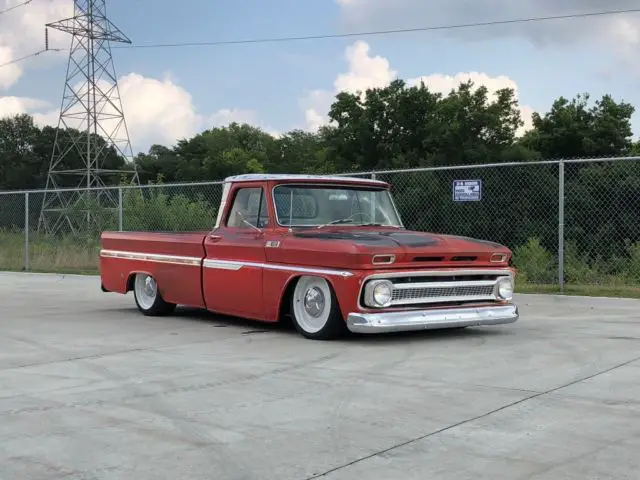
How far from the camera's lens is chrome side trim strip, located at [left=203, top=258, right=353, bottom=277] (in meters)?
8.16

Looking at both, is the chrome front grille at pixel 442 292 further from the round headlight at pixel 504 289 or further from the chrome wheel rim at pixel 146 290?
the chrome wheel rim at pixel 146 290

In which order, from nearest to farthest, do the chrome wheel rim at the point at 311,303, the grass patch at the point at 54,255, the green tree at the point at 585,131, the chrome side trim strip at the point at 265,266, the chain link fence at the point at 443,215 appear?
the chrome side trim strip at the point at 265,266 → the chrome wheel rim at the point at 311,303 → the chain link fence at the point at 443,215 → the grass patch at the point at 54,255 → the green tree at the point at 585,131

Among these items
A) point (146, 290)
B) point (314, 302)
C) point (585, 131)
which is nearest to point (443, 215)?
point (146, 290)

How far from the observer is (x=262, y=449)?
14.8ft

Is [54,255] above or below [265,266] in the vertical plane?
below

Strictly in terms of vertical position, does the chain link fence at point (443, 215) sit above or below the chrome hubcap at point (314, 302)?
above

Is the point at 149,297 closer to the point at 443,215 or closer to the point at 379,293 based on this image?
the point at 379,293

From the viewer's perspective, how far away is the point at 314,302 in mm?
8570

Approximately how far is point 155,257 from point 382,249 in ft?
13.0

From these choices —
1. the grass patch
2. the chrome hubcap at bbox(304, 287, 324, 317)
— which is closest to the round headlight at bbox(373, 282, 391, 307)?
the chrome hubcap at bbox(304, 287, 324, 317)

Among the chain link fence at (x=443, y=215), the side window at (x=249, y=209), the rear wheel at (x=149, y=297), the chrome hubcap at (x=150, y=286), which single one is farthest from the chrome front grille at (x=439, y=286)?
the chain link fence at (x=443, y=215)

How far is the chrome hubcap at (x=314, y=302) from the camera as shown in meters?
8.49

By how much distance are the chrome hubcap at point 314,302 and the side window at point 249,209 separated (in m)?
1.15

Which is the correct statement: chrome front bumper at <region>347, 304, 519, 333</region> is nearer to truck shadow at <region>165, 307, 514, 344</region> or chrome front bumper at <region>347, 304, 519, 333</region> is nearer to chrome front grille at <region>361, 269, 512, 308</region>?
chrome front grille at <region>361, 269, 512, 308</region>
